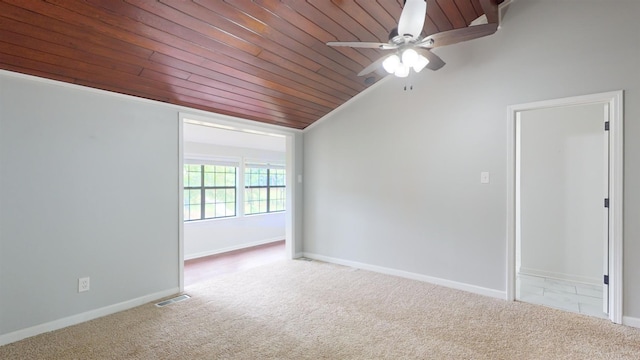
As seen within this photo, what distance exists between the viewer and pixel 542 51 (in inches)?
121

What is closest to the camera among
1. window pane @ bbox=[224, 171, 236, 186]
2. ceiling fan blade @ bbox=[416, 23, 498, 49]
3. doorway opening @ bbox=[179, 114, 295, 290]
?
ceiling fan blade @ bbox=[416, 23, 498, 49]

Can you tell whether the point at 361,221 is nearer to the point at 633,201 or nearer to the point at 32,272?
the point at 633,201

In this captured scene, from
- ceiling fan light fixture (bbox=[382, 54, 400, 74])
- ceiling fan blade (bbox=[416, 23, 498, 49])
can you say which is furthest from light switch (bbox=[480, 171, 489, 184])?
ceiling fan light fixture (bbox=[382, 54, 400, 74])

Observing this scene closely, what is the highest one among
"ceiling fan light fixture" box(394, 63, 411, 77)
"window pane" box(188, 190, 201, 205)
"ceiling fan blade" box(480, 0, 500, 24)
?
"ceiling fan blade" box(480, 0, 500, 24)

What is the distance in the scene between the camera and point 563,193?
3.91 meters

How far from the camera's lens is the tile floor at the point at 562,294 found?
10.1ft

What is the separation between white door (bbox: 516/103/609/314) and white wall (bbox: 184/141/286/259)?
4.38m

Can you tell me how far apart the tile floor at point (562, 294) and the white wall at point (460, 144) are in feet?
1.20

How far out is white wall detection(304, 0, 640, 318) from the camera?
276cm

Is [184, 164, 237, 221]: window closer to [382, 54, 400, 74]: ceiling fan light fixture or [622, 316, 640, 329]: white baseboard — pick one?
[382, 54, 400, 74]: ceiling fan light fixture

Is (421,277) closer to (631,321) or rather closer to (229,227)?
(631,321)

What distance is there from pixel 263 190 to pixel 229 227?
4.08 feet

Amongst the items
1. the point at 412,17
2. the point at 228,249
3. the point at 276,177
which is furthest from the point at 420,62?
the point at 276,177

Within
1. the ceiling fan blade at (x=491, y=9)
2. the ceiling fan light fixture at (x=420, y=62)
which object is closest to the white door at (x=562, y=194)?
the ceiling fan blade at (x=491, y=9)
